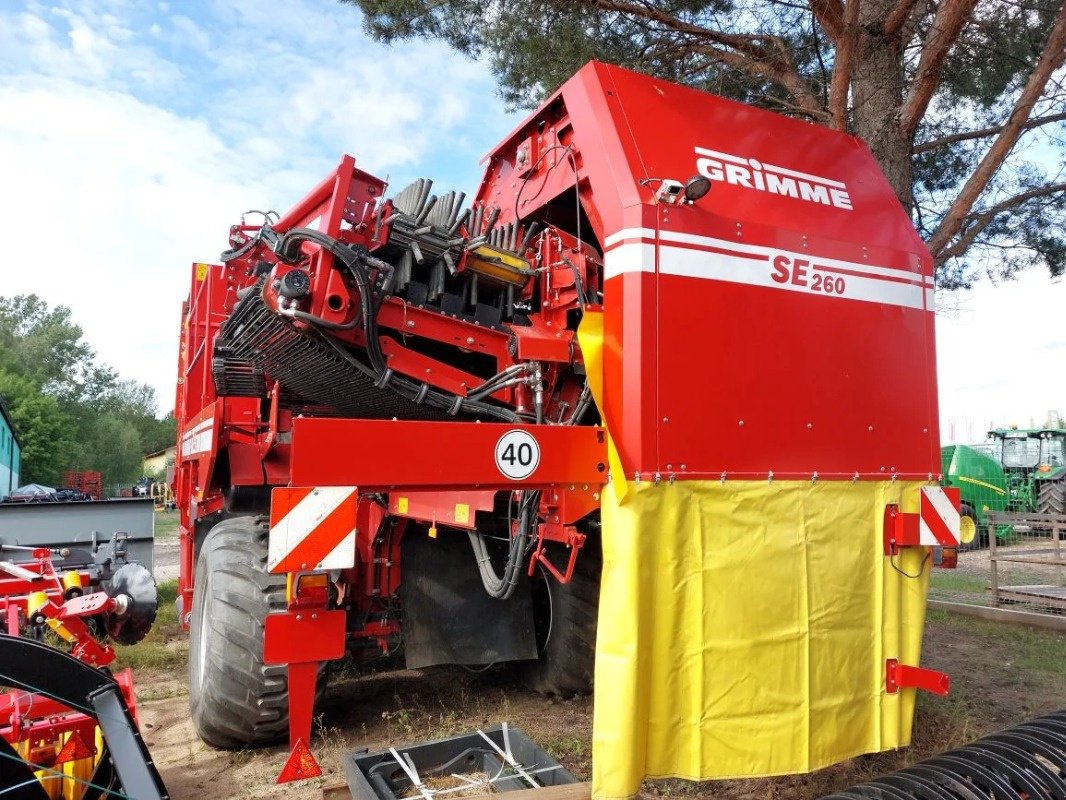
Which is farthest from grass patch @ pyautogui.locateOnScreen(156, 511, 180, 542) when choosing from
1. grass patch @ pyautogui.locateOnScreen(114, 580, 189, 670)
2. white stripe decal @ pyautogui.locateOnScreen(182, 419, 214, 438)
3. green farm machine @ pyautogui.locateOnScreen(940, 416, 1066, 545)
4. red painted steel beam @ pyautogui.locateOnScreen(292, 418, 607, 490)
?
red painted steel beam @ pyautogui.locateOnScreen(292, 418, 607, 490)

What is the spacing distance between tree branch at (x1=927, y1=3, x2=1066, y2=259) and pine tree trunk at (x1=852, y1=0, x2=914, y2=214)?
34 centimetres

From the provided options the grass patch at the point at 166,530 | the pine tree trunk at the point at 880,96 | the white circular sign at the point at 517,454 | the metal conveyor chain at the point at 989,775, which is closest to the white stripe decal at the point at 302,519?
the white circular sign at the point at 517,454

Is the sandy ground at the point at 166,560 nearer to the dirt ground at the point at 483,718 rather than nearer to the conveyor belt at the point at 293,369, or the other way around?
the dirt ground at the point at 483,718

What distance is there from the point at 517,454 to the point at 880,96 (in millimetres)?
4842

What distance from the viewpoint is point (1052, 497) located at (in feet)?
49.9

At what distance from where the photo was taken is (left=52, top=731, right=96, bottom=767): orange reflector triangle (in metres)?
2.80

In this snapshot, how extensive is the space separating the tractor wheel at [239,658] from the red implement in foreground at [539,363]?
0.01 metres

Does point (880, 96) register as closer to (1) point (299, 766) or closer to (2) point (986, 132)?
(2) point (986, 132)

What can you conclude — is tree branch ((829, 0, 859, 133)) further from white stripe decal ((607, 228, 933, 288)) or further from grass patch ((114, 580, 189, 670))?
grass patch ((114, 580, 189, 670))

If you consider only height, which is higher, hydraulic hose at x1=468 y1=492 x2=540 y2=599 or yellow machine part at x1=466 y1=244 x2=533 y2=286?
yellow machine part at x1=466 y1=244 x2=533 y2=286

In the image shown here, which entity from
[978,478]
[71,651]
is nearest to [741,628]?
[71,651]

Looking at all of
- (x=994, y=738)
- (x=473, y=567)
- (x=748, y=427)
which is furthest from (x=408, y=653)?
(x=994, y=738)

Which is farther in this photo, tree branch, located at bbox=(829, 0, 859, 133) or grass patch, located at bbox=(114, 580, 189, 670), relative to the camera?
grass patch, located at bbox=(114, 580, 189, 670)

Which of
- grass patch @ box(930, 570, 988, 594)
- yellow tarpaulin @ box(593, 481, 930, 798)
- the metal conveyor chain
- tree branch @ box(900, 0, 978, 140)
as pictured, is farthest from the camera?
grass patch @ box(930, 570, 988, 594)
